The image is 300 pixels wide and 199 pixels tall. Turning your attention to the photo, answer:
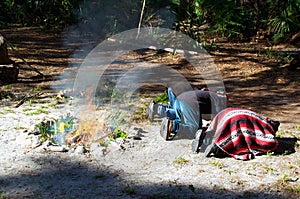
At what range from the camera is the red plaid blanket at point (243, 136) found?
4.50m

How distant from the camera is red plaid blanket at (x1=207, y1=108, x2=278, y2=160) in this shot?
4.50 meters

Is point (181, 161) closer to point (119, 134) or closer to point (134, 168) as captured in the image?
point (134, 168)

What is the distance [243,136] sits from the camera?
4547 millimetres

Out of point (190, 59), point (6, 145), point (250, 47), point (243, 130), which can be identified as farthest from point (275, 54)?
point (6, 145)

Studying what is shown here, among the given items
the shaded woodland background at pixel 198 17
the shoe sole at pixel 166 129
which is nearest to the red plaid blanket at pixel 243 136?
the shoe sole at pixel 166 129

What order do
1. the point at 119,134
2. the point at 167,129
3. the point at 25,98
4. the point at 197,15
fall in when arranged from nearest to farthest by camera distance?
the point at 167,129 < the point at 119,134 < the point at 25,98 < the point at 197,15

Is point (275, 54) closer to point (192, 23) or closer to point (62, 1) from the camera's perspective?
point (192, 23)

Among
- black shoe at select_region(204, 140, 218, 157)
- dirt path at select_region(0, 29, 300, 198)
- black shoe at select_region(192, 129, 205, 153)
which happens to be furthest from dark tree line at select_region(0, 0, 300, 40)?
black shoe at select_region(204, 140, 218, 157)

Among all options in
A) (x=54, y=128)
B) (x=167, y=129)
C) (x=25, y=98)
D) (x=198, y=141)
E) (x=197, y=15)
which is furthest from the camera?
(x=197, y=15)

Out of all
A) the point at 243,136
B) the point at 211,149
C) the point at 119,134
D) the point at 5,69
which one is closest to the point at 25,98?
the point at 5,69

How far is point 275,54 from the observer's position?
1009 cm

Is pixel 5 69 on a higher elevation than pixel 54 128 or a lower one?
higher

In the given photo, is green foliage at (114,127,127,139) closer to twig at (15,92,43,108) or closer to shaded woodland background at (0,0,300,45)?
twig at (15,92,43,108)

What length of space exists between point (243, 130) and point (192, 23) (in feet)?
24.6
